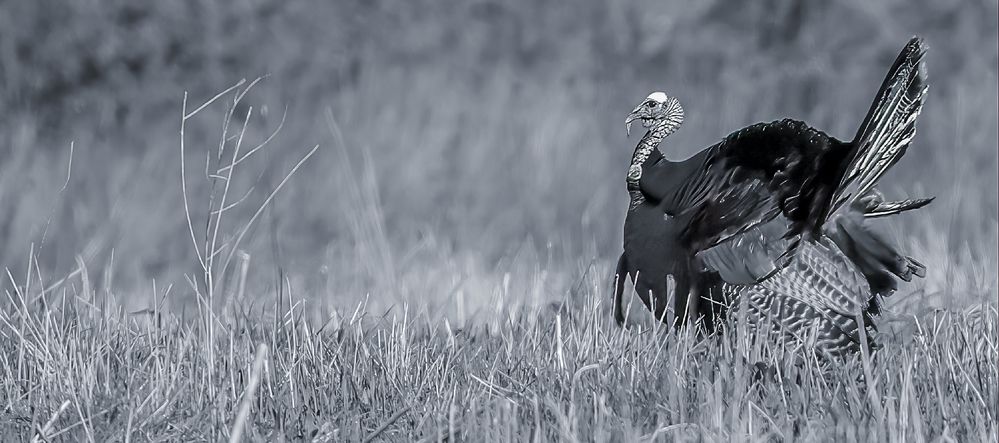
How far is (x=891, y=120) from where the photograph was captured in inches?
105

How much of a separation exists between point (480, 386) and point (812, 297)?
82 cm

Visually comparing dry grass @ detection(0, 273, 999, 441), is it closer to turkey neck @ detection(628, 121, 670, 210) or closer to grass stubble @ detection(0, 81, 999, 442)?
grass stubble @ detection(0, 81, 999, 442)

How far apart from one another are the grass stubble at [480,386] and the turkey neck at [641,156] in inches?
11.1

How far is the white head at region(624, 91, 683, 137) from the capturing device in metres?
3.10

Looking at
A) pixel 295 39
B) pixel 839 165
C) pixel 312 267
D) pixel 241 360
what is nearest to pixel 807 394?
pixel 839 165

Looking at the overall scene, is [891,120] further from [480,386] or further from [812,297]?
[480,386]

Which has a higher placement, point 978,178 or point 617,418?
point 978,178

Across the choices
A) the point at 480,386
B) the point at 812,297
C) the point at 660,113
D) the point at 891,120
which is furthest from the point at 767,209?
the point at 480,386

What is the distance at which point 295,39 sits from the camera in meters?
6.66

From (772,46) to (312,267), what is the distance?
3.09 meters

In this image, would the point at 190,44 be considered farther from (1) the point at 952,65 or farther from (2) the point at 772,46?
(1) the point at 952,65

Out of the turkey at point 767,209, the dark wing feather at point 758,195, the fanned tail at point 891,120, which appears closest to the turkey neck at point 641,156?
the turkey at point 767,209

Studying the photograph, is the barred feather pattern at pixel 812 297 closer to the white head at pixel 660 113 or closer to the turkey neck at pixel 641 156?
the turkey neck at pixel 641 156

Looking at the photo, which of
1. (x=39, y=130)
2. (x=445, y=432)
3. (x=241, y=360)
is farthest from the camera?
(x=39, y=130)
